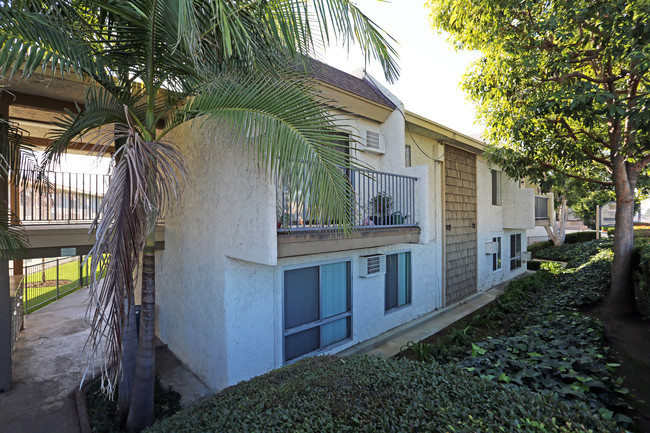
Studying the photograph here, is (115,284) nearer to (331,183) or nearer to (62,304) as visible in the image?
(331,183)

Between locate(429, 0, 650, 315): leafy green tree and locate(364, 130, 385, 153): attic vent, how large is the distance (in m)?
2.55

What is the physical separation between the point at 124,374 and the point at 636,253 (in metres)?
12.2

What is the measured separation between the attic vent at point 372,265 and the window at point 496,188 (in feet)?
27.7

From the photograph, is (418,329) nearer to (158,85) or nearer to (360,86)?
(360,86)

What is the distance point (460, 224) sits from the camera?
11.1 meters

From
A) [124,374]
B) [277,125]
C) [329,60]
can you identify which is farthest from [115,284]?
[329,60]

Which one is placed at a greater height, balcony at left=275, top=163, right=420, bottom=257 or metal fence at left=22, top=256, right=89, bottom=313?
balcony at left=275, top=163, right=420, bottom=257

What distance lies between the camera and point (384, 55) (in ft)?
12.9

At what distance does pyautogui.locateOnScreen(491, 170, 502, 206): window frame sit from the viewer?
13.7m

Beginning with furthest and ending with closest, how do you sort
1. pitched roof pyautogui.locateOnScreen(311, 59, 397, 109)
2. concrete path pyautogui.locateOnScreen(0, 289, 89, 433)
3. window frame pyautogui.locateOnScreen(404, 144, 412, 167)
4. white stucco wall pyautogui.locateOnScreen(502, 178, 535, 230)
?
white stucco wall pyautogui.locateOnScreen(502, 178, 535, 230), window frame pyautogui.locateOnScreen(404, 144, 412, 167), pitched roof pyautogui.locateOnScreen(311, 59, 397, 109), concrete path pyautogui.locateOnScreen(0, 289, 89, 433)

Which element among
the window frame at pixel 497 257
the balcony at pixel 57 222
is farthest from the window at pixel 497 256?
the balcony at pixel 57 222

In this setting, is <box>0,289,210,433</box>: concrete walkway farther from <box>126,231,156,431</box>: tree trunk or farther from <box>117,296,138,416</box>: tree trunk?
<box>126,231,156,431</box>: tree trunk

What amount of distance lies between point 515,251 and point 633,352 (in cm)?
1122

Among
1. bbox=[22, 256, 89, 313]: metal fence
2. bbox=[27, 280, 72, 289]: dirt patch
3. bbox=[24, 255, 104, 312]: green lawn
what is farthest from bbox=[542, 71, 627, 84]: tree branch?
bbox=[27, 280, 72, 289]: dirt patch
